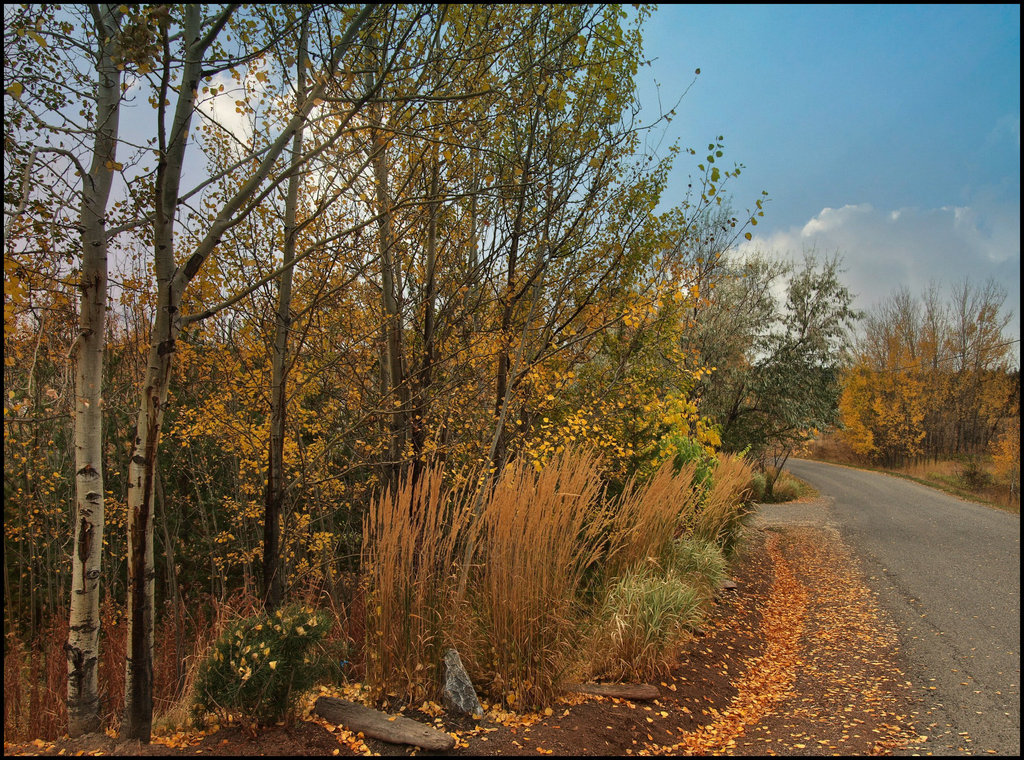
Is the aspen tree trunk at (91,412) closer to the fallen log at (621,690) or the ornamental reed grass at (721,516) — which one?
the fallen log at (621,690)

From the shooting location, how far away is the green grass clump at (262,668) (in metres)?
2.72

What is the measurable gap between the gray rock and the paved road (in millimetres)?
2458

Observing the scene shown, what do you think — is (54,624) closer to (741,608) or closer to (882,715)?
(741,608)

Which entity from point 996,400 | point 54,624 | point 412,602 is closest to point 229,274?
point 412,602

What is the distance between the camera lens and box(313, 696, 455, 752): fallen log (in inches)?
111

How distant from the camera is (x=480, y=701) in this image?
3396 mm

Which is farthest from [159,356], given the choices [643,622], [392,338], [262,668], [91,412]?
[643,622]

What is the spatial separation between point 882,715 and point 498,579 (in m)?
2.55

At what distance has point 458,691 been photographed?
10.5 feet

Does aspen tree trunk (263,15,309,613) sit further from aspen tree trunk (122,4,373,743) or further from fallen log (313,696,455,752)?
fallen log (313,696,455,752)

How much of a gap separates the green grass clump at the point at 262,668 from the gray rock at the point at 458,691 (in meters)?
0.71

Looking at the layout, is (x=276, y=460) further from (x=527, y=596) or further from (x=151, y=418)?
(x=527, y=596)

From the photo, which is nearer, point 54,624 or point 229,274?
point 229,274

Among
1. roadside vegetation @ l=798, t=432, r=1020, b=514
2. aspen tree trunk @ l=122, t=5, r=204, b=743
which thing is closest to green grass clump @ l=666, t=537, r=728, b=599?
aspen tree trunk @ l=122, t=5, r=204, b=743
